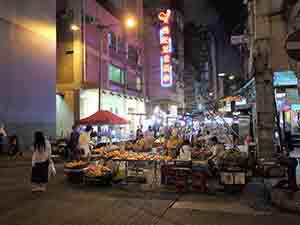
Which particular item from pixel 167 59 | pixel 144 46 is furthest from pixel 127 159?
pixel 144 46

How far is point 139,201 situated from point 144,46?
112 ft

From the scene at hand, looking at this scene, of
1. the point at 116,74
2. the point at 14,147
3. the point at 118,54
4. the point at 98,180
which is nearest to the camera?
the point at 98,180

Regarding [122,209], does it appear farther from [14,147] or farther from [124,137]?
[124,137]

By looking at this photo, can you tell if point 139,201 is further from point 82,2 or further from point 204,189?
point 82,2

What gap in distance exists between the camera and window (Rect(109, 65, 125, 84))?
29.8m

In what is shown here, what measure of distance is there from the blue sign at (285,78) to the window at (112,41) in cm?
1905

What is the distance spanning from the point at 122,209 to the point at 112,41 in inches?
985

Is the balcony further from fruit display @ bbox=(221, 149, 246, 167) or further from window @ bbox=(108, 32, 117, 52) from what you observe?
fruit display @ bbox=(221, 149, 246, 167)

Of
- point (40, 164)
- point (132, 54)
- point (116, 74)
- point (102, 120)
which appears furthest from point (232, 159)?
point (132, 54)

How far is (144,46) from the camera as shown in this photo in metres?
40.2

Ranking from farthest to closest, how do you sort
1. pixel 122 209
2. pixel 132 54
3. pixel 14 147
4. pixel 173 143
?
pixel 132 54 → pixel 14 147 → pixel 173 143 → pixel 122 209

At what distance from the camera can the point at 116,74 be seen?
102 feet

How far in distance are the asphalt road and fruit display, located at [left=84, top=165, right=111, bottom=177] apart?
0.53 m

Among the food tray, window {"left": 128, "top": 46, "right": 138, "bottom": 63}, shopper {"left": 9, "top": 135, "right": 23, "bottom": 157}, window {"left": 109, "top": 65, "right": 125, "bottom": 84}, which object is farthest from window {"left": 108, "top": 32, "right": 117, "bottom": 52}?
the food tray
